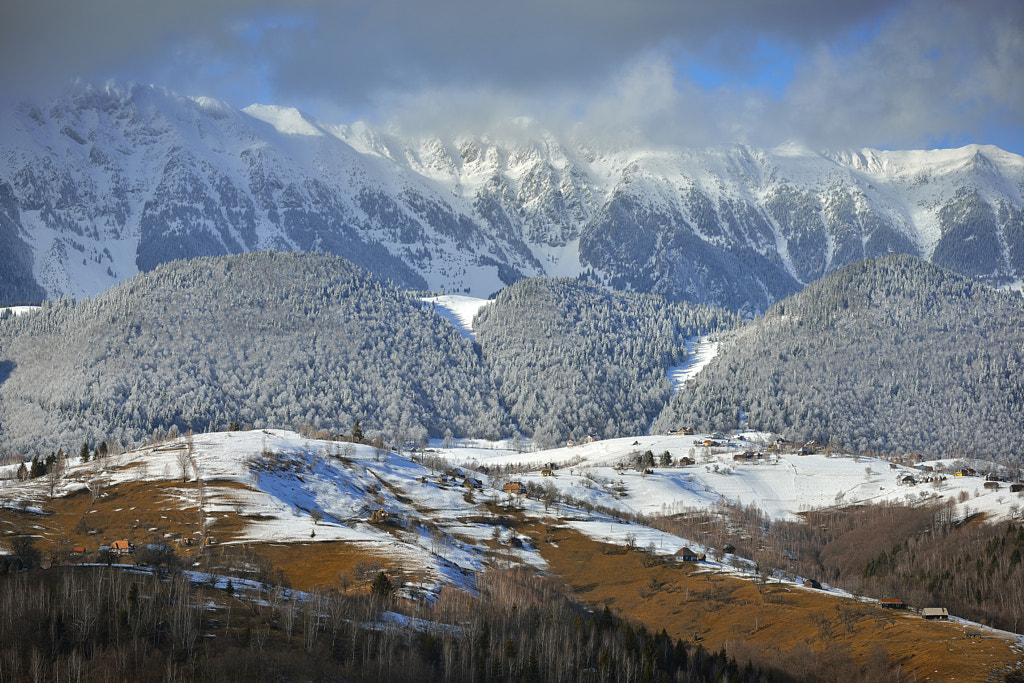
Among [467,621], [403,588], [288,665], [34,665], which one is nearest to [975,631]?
[467,621]

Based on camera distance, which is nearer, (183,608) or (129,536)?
(183,608)

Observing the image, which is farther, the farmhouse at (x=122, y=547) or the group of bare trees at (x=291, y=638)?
the farmhouse at (x=122, y=547)

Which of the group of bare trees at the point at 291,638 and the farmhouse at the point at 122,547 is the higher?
the farmhouse at the point at 122,547

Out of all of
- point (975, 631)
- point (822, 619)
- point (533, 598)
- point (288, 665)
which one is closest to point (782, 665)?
point (822, 619)

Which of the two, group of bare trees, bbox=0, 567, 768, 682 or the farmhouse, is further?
the farmhouse

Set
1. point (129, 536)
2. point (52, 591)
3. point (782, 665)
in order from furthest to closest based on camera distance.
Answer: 1. point (129, 536)
2. point (782, 665)
3. point (52, 591)

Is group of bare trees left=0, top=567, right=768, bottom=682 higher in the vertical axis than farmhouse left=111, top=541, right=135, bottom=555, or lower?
lower

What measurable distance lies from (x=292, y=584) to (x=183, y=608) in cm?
4652

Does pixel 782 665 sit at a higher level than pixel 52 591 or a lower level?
lower

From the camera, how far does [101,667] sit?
113 m

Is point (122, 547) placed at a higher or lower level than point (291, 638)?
higher

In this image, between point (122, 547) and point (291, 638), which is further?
point (122, 547)

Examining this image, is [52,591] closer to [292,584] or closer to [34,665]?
[34,665]

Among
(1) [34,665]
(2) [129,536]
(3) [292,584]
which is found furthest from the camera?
(2) [129,536]
